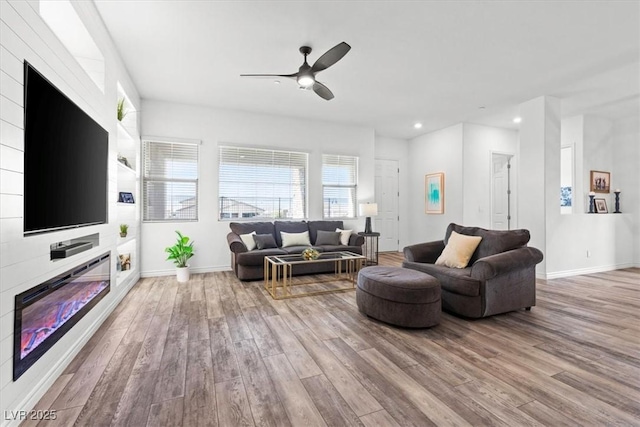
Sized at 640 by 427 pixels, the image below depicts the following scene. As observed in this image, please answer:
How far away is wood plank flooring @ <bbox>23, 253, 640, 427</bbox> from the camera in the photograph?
5.17ft

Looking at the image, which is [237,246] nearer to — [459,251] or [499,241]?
[459,251]

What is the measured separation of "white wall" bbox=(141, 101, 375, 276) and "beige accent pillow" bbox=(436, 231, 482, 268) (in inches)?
115

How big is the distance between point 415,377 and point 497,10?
311cm

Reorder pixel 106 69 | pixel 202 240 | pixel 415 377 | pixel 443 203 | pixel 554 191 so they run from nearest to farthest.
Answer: pixel 415 377 → pixel 106 69 → pixel 554 191 → pixel 202 240 → pixel 443 203

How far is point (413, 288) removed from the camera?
104 inches

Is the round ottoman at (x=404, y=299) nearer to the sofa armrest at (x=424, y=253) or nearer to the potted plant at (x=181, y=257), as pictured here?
the sofa armrest at (x=424, y=253)

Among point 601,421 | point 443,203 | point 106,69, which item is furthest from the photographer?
point 443,203

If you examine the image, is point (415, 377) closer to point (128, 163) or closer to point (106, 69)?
point (106, 69)

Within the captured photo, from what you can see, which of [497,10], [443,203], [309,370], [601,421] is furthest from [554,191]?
[309,370]

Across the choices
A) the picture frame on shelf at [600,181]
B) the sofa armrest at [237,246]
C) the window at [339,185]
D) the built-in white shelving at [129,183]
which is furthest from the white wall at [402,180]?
the built-in white shelving at [129,183]

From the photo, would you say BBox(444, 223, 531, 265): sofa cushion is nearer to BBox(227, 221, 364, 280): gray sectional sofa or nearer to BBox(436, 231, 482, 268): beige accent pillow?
BBox(436, 231, 482, 268): beige accent pillow

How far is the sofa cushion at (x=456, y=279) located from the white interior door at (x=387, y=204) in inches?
152

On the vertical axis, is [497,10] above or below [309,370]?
above

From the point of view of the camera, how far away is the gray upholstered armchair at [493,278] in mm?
2812
